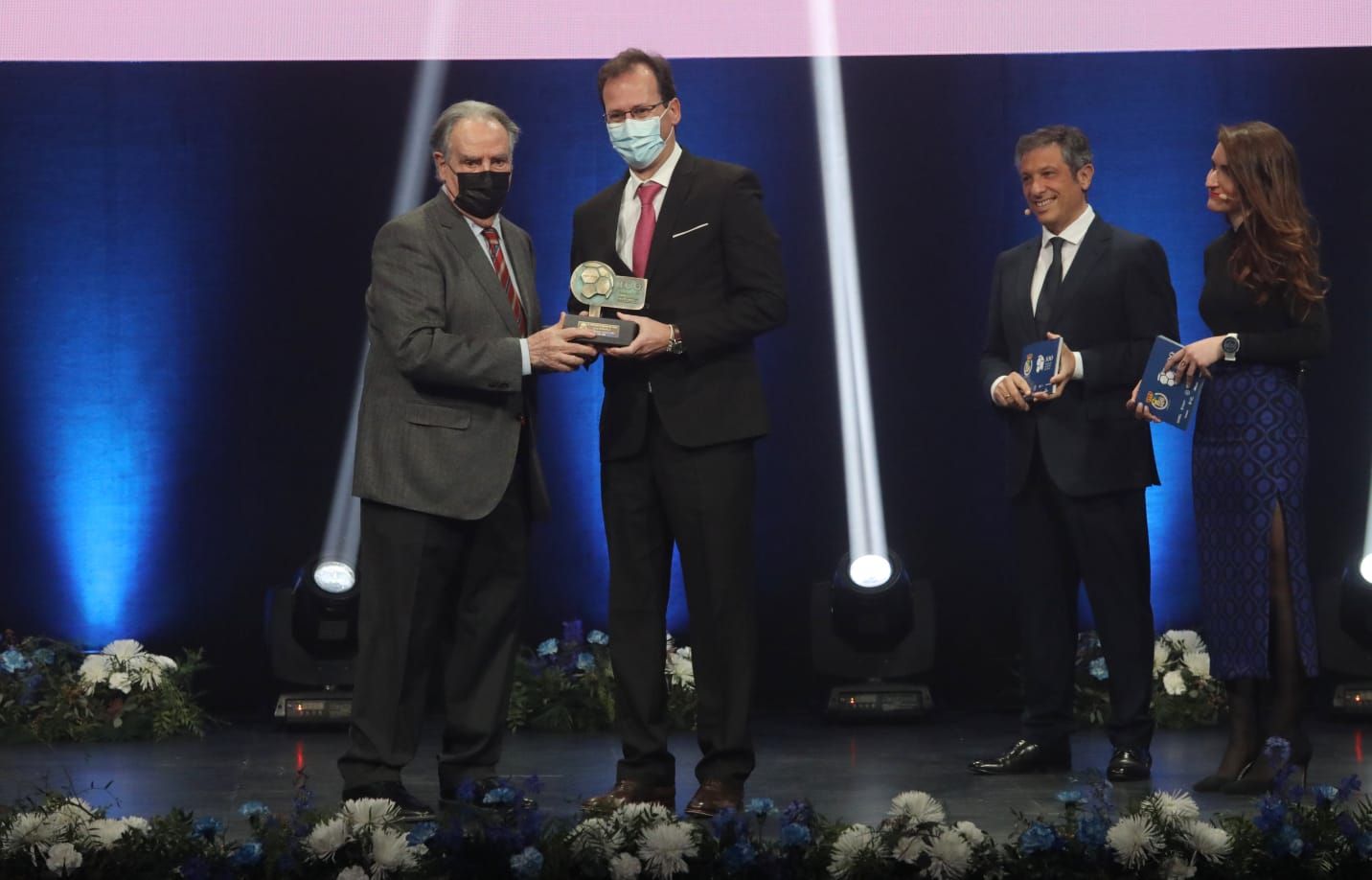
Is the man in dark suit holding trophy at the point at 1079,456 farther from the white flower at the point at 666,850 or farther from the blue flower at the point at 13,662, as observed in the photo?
the blue flower at the point at 13,662

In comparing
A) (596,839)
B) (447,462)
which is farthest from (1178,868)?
(447,462)

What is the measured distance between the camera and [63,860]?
2740 millimetres

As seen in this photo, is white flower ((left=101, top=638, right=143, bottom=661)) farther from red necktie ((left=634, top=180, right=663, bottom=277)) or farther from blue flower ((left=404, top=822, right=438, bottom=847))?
blue flower ((left=404, top=822, right=438, bottom=847))

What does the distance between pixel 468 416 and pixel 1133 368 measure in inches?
62.7

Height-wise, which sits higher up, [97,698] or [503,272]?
[503,272]

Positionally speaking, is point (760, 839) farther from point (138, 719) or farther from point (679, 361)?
point (138, 719)

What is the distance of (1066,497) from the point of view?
13.0 feet

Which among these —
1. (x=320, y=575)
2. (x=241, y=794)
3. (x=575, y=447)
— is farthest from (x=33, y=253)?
(x=241, y=794)

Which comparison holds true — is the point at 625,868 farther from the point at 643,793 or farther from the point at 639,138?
the point at 639,138

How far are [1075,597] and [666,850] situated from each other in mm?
1718

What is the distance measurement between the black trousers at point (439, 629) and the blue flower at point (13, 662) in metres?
2.04

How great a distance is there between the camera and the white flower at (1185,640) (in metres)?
5.22

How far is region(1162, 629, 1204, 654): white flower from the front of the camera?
17.1ft

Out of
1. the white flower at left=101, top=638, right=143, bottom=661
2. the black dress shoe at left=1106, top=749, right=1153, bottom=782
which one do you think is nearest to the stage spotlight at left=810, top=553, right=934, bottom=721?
the black dress shoe at left=1106, top=749, right=1153, bottom=782
